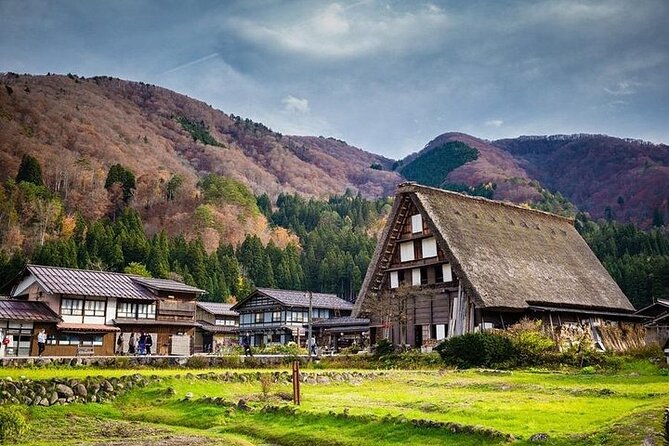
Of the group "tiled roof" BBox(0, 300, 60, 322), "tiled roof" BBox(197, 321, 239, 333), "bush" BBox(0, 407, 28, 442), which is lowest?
"bush" BBox(0, 407, 28, 442)

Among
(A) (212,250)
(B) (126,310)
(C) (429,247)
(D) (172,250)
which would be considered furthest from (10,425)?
(A) (212,250)

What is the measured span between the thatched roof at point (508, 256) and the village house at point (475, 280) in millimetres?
77

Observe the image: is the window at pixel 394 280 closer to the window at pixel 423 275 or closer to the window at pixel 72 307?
the window at pixel 423 275

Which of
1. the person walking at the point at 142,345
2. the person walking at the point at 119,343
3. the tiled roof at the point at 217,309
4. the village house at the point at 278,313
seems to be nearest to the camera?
the person walking at the point at 142,345

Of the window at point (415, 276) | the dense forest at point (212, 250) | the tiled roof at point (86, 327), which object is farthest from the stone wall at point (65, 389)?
the dense forest at point (212, 250)

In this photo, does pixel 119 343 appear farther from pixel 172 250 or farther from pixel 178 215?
pixel 178 215

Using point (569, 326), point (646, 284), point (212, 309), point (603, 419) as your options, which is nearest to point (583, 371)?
point (569, 326)

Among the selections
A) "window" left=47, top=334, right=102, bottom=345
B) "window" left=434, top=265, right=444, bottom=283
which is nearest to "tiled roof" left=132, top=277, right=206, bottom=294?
"window" left=47, top=334, right=102, bottom=345

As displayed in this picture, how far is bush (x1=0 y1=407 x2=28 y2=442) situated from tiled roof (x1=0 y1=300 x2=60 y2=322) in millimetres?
27929

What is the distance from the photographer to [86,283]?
44.9 meters

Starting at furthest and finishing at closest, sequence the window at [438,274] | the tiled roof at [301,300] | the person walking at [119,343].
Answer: the tiled roof at [301,300] < the person walking at [119,343] < the window at [438,274]

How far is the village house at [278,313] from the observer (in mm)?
62562

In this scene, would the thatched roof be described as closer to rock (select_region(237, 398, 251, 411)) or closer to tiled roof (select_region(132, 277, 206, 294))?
rock (select_region(237, 398, 251, 411))

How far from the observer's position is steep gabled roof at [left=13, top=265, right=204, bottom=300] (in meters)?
42.7
